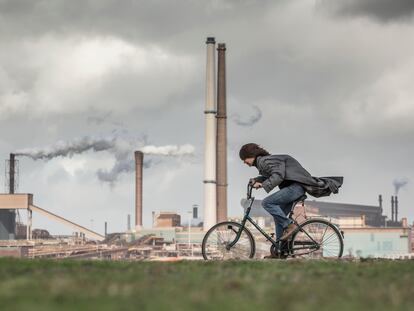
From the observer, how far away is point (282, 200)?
1027 cm

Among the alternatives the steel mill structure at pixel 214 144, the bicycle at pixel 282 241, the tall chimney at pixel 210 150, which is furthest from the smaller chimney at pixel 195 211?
the bicycle at pixel 282 241

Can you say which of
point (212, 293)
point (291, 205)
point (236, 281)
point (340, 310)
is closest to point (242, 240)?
point (291, 205)

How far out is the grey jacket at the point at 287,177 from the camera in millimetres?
10148

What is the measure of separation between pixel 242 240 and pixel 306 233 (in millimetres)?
909

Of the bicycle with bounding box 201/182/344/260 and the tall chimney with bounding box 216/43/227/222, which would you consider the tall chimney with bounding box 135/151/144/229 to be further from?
the bicycle with bounding box 201/182/344/260

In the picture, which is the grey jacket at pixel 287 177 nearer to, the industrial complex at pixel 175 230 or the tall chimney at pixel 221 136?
the industrial complex at pixel 175 230

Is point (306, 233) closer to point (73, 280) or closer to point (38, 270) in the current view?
point (38, 270)

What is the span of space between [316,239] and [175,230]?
8121cm

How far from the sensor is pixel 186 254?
73750 millimetres

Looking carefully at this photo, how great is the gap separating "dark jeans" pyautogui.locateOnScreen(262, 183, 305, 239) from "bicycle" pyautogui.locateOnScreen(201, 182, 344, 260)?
13cm

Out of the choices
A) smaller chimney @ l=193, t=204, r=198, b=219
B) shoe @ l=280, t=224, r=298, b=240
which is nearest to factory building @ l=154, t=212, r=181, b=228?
smaller chimney @ l=193, t=204, r=198, b=219

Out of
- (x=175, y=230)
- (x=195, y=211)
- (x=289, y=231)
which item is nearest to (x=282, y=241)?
(x=289, y=231)

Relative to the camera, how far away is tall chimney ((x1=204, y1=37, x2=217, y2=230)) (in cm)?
6594

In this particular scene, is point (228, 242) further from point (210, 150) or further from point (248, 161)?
point (210, 150)
